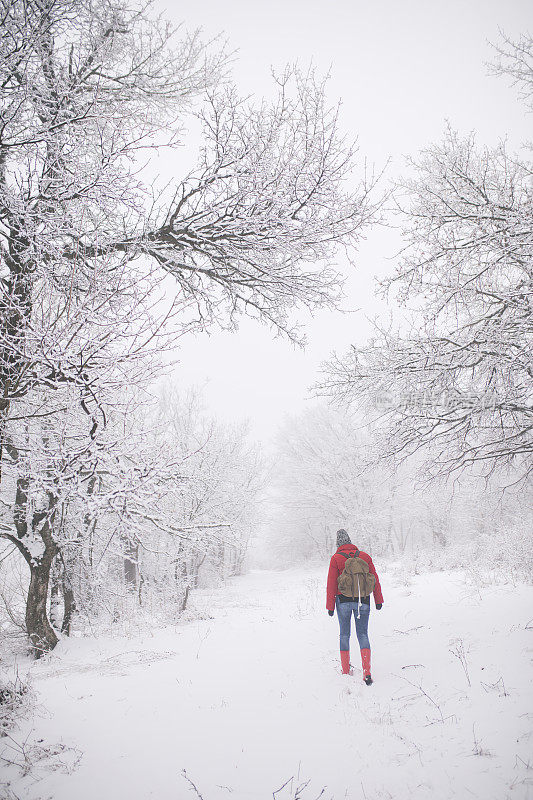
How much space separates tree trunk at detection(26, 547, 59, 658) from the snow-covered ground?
587 mm

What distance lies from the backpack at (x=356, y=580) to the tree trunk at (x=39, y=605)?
5.20m

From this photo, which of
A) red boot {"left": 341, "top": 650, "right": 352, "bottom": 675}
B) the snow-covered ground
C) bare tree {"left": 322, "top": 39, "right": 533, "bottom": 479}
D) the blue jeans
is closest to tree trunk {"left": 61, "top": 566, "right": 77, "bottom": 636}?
the snow-covered ground

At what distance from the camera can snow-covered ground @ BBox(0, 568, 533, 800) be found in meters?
2.67

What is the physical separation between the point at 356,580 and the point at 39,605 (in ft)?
19.1

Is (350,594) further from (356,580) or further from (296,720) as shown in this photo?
(296,720)

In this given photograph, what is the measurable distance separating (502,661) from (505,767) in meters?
1.73

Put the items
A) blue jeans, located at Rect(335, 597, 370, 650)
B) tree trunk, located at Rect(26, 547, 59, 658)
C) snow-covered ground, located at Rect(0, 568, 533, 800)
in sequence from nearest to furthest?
1. snow-covered ground, located at Rect(0, 568, 533, 800)
2. blue jeans, located at Rect(335, 597, 370, 650)
3. tree trunk, located at Rect(26, 547, 59, 658)

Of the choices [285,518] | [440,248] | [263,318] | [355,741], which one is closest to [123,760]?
[355,741]

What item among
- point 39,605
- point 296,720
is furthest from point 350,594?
point 39,605

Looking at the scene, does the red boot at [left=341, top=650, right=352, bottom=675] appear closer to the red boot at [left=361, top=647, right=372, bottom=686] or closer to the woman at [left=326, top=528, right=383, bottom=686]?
the woman at [left=326, top=528, right=383, bottom=686]

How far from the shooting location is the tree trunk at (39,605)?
22.0 feet

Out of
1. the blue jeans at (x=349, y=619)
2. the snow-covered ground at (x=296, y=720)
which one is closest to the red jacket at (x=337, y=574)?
the blue jeans at (x=349, y=619)

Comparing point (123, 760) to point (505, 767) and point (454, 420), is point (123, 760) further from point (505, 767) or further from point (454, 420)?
point (454, 420)

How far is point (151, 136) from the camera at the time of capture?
2.89 meters
